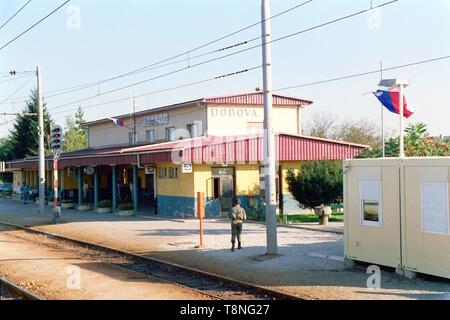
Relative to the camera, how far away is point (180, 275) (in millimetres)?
14570

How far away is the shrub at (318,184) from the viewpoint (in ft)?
86.9

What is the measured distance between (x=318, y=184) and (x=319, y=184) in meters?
0.05

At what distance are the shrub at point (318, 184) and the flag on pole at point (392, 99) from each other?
28.2 ft

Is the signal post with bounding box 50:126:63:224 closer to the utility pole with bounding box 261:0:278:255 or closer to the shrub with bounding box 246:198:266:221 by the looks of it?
the shrub with bounding box 246:198:266:221

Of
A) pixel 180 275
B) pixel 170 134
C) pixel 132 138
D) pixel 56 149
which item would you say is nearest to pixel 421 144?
pixel 180 275

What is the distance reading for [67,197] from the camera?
45094 millimetres

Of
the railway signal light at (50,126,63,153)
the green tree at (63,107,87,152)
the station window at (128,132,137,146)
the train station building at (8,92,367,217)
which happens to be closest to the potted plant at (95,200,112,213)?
the train station building at (8,92,367,217)

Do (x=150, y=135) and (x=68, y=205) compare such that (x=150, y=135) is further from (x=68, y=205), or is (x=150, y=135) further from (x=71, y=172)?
(x=68, y=205)

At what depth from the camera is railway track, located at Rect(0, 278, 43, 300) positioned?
38.5ft

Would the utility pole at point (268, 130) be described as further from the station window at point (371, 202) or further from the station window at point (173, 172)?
the station window at point (173, 172)
